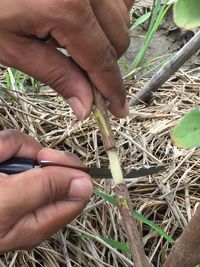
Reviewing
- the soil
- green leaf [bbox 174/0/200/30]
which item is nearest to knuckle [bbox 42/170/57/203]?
green leaf [bbox 174/0/200/30]

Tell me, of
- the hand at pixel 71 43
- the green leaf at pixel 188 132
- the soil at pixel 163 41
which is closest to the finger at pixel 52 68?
the hand at pixel 71 43

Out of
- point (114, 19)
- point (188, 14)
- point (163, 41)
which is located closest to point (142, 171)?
point (114, 19)

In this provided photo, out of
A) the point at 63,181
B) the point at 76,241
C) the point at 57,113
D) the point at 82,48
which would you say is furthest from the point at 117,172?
the point at 57,113

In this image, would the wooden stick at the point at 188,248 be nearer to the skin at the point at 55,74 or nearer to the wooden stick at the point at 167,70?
the skin at the point at 55,74

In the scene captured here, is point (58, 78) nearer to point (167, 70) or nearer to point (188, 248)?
point (188, 248)

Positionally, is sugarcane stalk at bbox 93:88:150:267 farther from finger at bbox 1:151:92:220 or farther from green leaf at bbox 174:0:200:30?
green leaf at bbox 174:0:200:30
